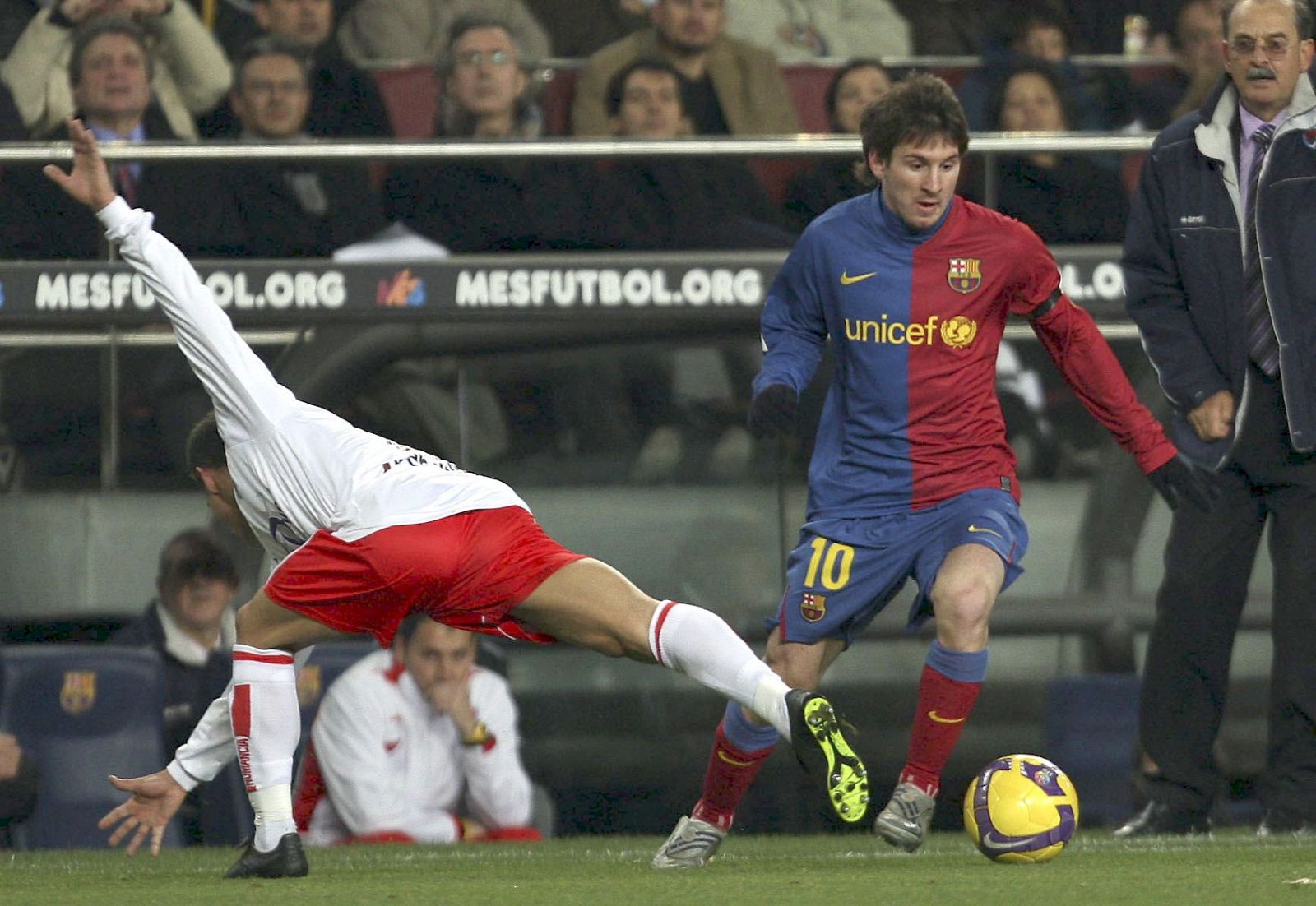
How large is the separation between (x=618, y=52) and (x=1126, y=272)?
3.00 metres

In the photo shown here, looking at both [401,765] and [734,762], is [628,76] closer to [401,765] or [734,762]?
[401,765]

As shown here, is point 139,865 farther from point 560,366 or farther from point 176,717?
point 560,366

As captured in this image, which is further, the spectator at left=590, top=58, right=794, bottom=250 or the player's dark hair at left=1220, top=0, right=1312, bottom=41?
the spectator at left=590, top=58, right=794, bottom=250

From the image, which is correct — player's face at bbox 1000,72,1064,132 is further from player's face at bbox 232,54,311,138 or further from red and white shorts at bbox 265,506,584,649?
red and white shorts at bbox 265,506,584,649

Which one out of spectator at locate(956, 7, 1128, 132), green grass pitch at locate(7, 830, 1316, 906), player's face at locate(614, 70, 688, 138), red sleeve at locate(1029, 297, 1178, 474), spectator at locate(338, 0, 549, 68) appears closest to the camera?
green grass pitch at locate(7, 830, 1316, 906)

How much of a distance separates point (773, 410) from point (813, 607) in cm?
52

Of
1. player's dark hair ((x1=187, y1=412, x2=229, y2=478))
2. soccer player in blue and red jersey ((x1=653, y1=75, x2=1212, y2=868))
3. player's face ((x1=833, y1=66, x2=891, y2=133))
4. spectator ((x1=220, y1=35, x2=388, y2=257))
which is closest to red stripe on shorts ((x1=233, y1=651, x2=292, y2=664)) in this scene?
player's dark hair ((x1=187, y1=412, x2=229, y2=478))

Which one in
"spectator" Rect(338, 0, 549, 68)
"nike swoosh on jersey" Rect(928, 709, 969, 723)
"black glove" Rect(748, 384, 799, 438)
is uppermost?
"spectator" Rect(338, 0, 549, 68)

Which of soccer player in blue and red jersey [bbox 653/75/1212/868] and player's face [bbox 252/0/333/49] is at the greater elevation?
player's face [bbox 252/0/333/49]

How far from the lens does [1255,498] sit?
20.5ft

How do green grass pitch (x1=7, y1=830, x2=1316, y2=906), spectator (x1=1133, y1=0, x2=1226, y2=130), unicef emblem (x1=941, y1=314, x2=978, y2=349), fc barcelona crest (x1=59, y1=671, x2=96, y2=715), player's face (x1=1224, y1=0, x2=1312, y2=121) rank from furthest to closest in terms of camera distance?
1. spectator (x1=1133, y1=0, x2=1226, y2=130)
2. fc barcelona crest (x1=59, y1=671, x2=96, y2=715)
3. player's face (x1=1224, y1=0, x2=1312, y2=121)
4. unicef emblem (x1=941, y1=314, x2=978, y2=349)
5. green grass pitch (x1=7, y1=830, x2=1316, y2=906)

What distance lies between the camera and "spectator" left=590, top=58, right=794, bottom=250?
26.2ft

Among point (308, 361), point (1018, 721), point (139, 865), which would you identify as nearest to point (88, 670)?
point (308, 361)

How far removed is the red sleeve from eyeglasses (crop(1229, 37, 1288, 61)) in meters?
0.94
